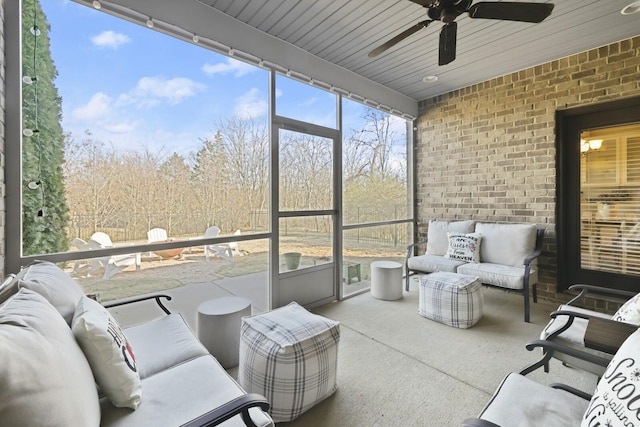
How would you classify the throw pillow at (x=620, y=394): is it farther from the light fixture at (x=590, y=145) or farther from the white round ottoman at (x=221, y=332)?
the light fixture at (x=590, y=145)

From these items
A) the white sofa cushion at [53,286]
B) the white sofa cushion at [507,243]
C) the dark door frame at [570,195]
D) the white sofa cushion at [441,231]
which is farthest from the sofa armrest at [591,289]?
the white sofa cushion at [53,286]

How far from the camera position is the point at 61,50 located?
2025 mm

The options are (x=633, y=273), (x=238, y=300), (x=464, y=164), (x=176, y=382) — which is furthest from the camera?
(x=464, y=164)

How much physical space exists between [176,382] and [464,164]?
14.2 feet

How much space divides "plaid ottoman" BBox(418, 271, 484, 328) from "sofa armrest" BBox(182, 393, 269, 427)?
237 cm

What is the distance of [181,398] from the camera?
4.09 feet

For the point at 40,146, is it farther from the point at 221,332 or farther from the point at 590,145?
the point at 590,145

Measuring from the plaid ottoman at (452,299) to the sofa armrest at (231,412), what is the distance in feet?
7.78

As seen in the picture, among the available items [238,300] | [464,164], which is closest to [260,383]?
[238,300]

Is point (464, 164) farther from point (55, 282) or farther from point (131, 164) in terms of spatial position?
point (55, 282)

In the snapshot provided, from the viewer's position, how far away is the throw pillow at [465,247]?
3689 millimetres

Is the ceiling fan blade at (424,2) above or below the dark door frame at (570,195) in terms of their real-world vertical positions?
above

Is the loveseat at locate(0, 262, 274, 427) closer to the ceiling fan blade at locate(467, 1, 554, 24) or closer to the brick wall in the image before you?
the ceiling fan blade at locate(467, 1, 554, 24)

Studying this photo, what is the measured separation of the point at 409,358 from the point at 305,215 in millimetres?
1792
